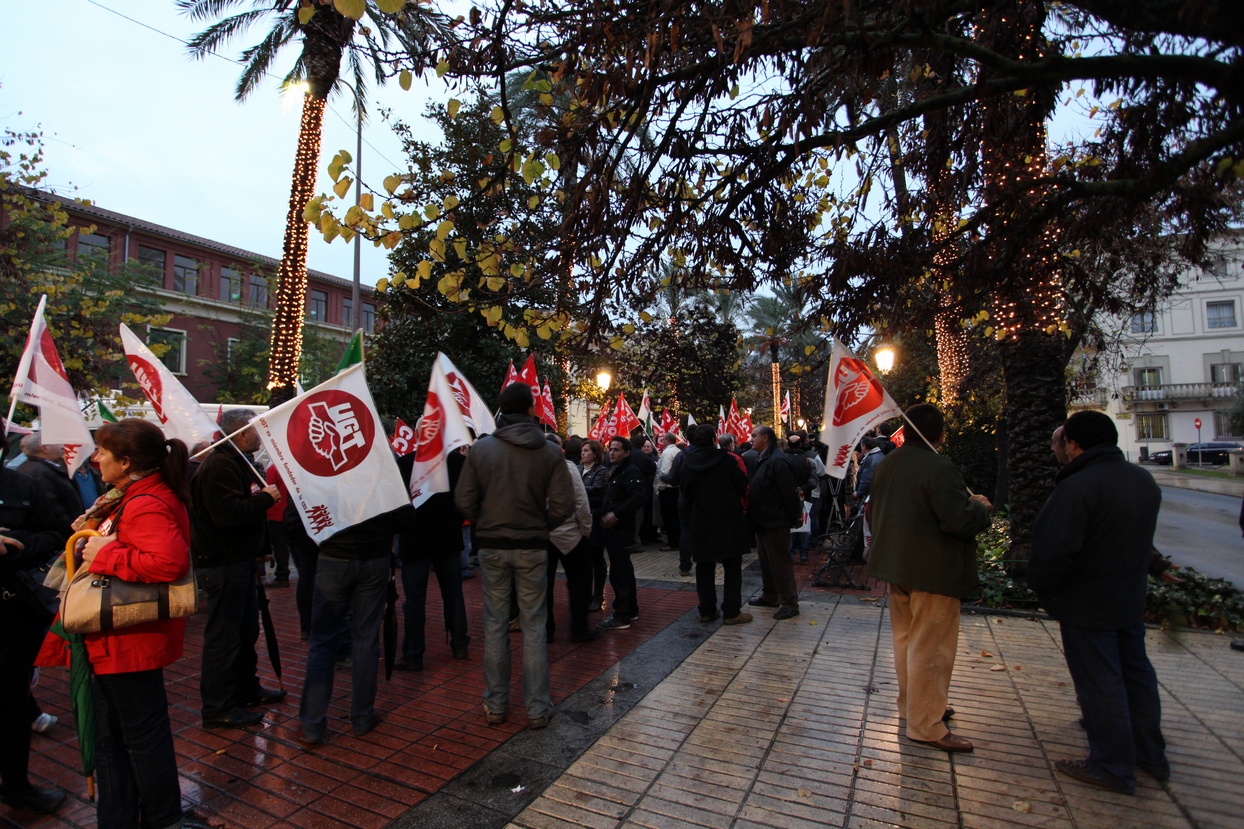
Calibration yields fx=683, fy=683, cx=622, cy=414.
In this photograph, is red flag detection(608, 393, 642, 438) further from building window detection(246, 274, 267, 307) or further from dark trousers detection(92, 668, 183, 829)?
building window detection(246, 274, 267, 307)

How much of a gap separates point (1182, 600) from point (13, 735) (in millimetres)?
9067

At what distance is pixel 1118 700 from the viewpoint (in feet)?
11.5

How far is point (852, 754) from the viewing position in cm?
395

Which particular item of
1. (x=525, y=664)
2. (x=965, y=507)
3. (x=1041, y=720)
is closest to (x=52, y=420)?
(x=525, y=664)

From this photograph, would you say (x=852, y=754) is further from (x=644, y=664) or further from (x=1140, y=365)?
(x=1140, y=365)

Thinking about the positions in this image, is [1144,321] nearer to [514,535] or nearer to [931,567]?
[931,567]

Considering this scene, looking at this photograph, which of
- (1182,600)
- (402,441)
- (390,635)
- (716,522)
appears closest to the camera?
(390,635)

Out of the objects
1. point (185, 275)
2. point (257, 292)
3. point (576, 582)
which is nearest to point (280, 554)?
point (576, 582)

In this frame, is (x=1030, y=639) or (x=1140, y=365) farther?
(x=1140, y=365)

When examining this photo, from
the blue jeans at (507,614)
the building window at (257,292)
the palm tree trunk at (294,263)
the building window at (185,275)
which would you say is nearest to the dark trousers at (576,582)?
the blue jeans at (507,614)

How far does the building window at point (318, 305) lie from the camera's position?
45.4m

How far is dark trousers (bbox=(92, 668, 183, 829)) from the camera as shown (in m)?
3.02

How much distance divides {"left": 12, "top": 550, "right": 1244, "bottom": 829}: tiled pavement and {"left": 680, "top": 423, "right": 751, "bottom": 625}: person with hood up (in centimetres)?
92

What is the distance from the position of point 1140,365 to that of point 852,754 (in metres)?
65.2
